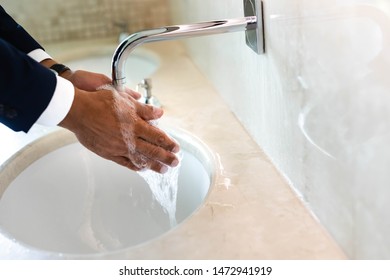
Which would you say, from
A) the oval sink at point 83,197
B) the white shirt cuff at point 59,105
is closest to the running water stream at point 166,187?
the oval sink at point 83,197

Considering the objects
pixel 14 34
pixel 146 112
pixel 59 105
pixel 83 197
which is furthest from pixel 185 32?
pixel 83 197

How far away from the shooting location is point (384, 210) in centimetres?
61

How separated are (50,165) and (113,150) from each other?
1.19ft

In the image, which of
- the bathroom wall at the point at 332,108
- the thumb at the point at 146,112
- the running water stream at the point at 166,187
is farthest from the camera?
the running water stream at the point at 166,187

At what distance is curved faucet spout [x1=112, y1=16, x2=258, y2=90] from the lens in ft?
2.92

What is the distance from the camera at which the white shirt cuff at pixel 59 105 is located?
2.53ft

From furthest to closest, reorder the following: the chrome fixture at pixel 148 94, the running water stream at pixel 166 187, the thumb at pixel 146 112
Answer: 1. the chrome fixture at pixel 148 94
2. the running water stream at pixel 166 187
3. the thumb at pixel 146 112

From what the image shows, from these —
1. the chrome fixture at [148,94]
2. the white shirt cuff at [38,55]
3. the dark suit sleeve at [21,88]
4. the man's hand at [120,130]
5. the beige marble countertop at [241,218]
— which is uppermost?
the dark suit sleeve at [21,88]

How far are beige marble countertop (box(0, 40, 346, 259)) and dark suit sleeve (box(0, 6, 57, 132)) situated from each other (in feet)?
0.78

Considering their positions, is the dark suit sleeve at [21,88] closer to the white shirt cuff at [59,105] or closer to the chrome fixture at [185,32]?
the white shirt cuff at [59,105]

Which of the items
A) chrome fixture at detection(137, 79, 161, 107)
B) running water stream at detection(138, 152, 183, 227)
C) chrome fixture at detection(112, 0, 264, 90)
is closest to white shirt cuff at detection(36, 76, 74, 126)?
chrome fixture at detection(112, 0, 264, 90)

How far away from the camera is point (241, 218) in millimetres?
823

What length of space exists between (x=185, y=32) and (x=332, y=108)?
1.01 ft

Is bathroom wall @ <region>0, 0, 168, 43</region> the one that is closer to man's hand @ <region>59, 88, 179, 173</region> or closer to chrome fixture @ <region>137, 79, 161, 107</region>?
chrome fixture @ <region>137, 79, 161, 107</region>
